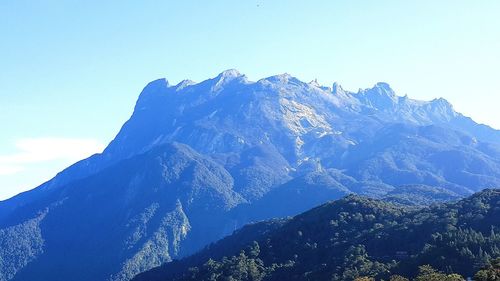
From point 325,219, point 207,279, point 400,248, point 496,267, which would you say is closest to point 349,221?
point 325,219

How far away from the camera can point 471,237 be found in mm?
125875

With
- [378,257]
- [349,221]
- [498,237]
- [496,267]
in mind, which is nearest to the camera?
[496,267]

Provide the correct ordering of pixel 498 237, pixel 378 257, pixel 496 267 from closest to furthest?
pixel 496 267 → pixel 498 237 → pixel 378 257

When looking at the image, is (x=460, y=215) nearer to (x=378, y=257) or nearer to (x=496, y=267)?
(x=378, y=257)

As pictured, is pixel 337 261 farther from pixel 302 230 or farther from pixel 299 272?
pixel 302 230

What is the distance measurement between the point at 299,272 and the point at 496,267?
64619 mm

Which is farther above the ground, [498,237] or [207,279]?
[207,279]

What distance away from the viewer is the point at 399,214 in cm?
17162

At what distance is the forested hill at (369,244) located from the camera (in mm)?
120688

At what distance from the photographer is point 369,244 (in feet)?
479

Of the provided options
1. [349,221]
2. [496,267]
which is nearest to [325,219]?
[349,221]

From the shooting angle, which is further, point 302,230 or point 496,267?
point 302,230

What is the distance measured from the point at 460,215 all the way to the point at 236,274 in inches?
2158

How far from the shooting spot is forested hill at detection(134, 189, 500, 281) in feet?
396
